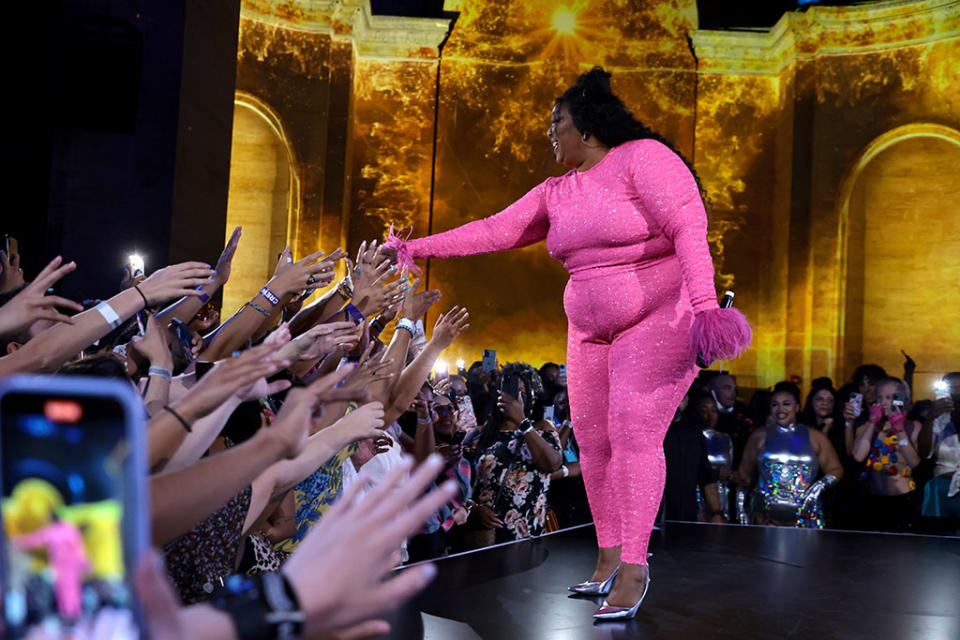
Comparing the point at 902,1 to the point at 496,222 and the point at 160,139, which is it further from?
the point at 496,222

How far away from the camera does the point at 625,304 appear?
8.75 ft

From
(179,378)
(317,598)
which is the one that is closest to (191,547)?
(179,378)

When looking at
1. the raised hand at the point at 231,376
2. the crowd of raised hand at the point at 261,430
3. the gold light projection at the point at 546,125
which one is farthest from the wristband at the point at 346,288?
the gold light projection at the point at 546,125

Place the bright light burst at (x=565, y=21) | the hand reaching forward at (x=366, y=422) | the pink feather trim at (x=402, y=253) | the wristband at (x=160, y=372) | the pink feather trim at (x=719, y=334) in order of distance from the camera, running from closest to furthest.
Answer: the hand reaching forward at (x=366, y=422)
the wristband at (x=160, y=372)
the pink feather trim at (x=719, y=334)
the pink feather trim at (x=402, y=253)
the bright light burst at (x=565, y=21)

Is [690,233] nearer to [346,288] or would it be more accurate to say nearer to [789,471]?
[346,288]

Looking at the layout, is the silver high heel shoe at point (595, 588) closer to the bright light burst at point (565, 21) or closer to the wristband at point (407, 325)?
the wristband at point (407, 325)

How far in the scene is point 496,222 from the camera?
3064 millimetres

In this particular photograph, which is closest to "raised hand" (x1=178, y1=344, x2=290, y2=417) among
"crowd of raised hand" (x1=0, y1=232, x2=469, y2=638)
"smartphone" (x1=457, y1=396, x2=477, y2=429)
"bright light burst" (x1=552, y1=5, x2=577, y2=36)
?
"crowd of raised hand" (x1=0, y1=232, x2=469, y2=638)

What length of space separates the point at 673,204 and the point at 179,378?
1412 mm

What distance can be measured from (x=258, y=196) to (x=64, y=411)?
10941mm

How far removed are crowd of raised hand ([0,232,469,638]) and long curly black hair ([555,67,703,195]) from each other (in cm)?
73

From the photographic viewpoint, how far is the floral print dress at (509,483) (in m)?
3.84

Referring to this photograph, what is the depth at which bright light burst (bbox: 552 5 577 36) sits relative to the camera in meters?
11.5

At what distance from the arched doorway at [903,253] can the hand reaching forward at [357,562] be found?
35.1 feet
